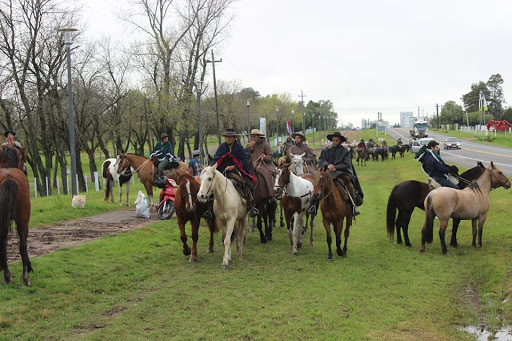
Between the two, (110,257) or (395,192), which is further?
(395,192)

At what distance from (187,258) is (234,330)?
461 centimetres

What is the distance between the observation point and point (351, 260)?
11.2 m

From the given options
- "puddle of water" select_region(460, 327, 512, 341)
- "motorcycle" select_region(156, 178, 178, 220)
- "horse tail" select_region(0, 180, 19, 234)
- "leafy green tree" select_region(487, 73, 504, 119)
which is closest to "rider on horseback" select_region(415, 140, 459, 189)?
"puddle of water" select_region(460, 327, 512, 341)

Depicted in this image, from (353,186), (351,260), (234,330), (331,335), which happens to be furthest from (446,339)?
(353,186)

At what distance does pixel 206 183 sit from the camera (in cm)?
963

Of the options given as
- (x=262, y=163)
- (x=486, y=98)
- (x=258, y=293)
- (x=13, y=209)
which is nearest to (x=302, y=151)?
(x=262, y=163)

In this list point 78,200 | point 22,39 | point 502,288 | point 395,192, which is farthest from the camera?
point 22,39

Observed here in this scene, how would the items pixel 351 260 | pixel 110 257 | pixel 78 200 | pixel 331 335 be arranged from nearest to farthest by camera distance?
pixel 331 335
pixel 110 257
pixel 351 260
pixel 78 200

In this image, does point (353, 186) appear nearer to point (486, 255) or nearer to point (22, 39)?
point (486, 255)

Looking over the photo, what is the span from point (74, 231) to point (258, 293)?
6.80 m

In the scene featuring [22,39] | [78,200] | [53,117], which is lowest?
[78,200]

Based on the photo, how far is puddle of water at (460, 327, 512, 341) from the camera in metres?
6.95

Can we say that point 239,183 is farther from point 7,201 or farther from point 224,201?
point 7,201

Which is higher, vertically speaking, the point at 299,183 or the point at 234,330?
the point at 299,183
